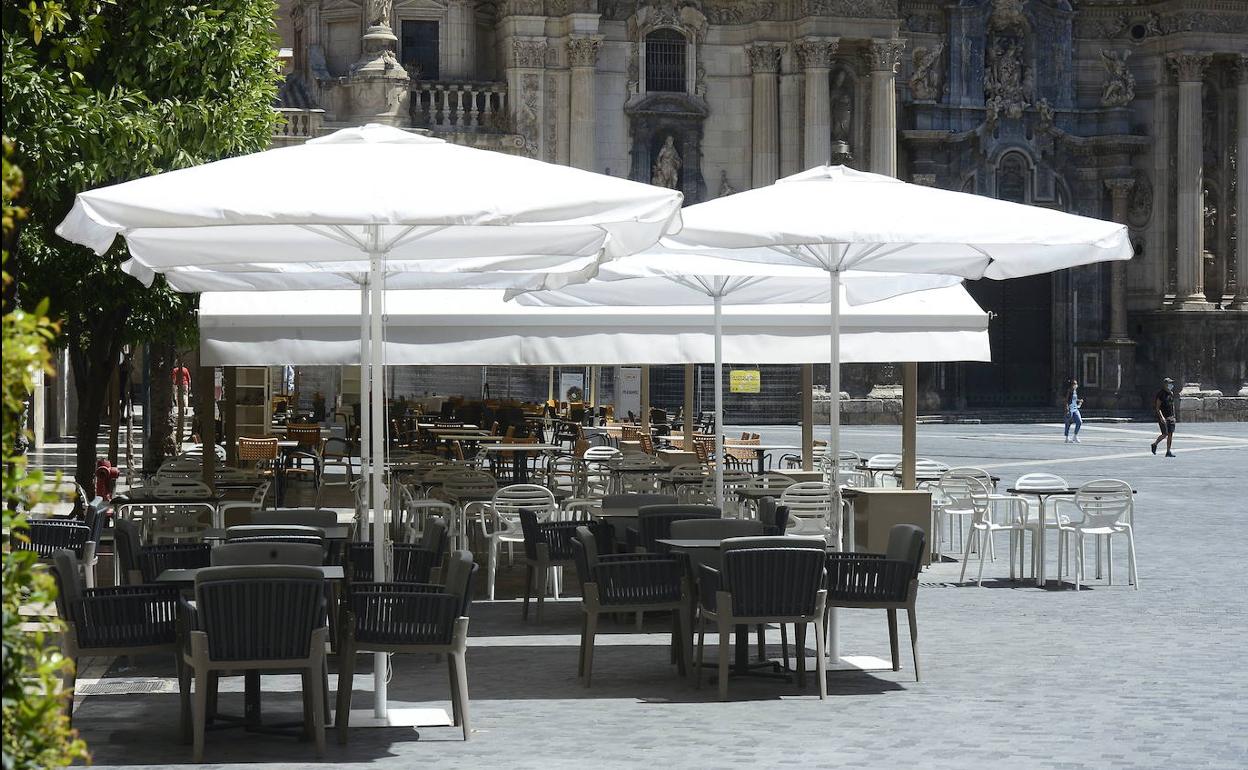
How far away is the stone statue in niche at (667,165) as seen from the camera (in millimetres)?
43281

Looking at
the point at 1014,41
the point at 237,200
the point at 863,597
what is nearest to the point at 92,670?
the point at 237,200

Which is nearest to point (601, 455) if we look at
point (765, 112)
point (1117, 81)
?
point (765, 112)

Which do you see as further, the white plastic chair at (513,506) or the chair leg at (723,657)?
the white plastic chair at (513,506)

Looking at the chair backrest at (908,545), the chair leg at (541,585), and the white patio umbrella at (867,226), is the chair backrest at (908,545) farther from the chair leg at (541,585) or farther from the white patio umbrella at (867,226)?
the chair leg at (541,585)

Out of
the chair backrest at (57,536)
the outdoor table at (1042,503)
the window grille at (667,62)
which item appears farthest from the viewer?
the window grille at (667,62)

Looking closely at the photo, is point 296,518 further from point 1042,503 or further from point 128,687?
point 1042,503

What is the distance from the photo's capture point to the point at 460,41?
4316 centimetres

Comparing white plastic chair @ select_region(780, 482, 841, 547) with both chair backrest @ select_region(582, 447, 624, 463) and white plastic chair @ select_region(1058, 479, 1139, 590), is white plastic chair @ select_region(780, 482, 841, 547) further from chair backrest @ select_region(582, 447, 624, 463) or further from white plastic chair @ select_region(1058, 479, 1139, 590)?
chair backrest @ select_region(582, 447, 624, 463)

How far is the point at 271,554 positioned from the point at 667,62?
118 ft

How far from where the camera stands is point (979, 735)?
26.7ft

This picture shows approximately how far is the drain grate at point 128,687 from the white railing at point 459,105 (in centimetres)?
3266

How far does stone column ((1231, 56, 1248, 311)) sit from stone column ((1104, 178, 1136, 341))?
109 inches

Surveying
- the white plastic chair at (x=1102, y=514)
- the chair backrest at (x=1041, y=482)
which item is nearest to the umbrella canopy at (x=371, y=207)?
the white plastic chair at (x=1102, y=514)

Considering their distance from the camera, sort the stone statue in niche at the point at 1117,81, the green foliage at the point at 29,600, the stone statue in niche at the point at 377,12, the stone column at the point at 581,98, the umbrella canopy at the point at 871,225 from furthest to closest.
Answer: the stone statue in niche at the point at 1117,81 < the stone column at the point at 581,98 < the stone statue in niche at the point at 377,12 < the umbrella canopy at the point at 871,225 < the green foliage at the point at 29,600
